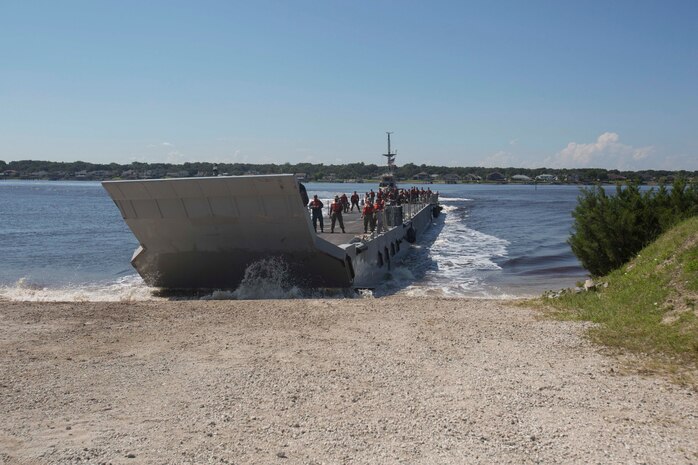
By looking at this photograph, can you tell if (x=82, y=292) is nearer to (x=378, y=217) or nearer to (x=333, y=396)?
(x=378, y=217)

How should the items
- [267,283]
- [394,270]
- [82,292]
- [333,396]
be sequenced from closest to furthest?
[333,396] → [267,283] → [82,292] → [394,270]

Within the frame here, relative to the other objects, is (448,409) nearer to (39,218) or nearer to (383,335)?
(383,335)

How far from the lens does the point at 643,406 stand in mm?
5898

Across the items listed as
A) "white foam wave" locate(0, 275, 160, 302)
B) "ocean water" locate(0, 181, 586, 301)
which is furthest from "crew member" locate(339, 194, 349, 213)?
"white foam wave" locate(0, 275, 160, 302)

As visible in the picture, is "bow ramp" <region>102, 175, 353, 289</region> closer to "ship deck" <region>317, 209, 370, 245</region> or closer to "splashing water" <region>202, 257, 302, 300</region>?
"splashing water" <region>202, 257, 302, 300</region>

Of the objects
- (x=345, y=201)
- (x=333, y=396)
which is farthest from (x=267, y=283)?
(x=345, y=201)

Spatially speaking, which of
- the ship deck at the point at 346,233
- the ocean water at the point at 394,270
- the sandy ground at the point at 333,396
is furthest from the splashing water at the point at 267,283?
the sandy ground at the point at 333,396

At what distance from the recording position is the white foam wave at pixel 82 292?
52.2 ft

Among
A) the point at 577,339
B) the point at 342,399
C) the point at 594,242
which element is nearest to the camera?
the point at 342,399

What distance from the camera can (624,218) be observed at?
13766mm

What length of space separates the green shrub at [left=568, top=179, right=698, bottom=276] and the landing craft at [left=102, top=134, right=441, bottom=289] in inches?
228

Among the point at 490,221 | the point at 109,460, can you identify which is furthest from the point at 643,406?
the point at 490,221

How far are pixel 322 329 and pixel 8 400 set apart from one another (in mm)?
4672

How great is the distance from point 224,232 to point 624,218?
30.2 ft
